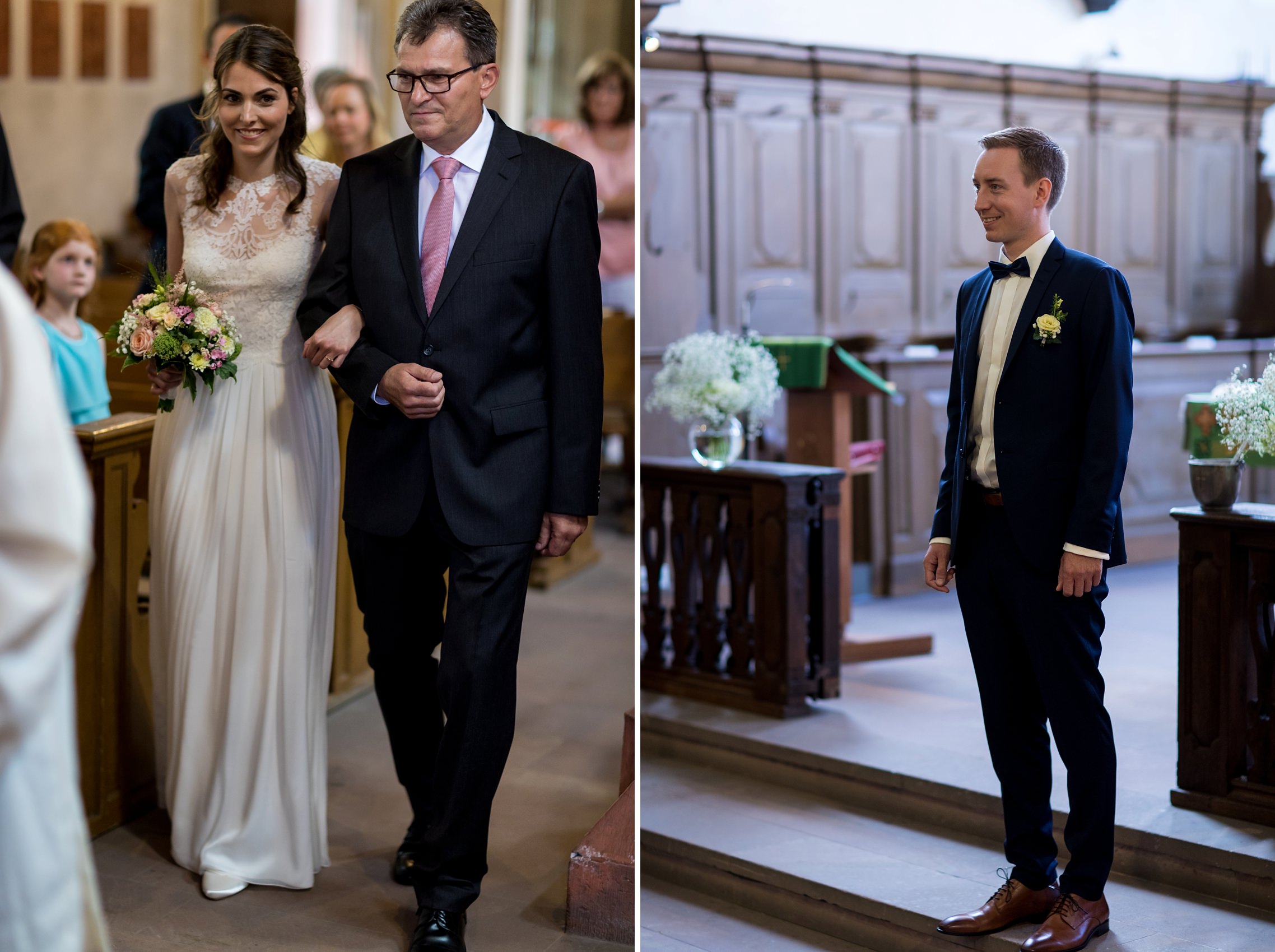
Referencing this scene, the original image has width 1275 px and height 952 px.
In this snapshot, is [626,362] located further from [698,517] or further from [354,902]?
[354,902]

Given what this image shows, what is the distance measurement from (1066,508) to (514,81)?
9027 millimetres

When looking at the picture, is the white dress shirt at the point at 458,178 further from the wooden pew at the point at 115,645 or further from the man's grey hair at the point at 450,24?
the wooden pew at the point at 115,645

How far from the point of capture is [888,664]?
546cm

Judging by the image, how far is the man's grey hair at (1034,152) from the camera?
2.96 m

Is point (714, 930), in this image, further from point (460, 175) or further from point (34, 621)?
point (34, 621)

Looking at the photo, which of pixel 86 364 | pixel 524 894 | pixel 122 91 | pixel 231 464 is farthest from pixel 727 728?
pixel 122 91

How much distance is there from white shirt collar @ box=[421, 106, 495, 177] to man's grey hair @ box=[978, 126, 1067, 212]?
1073 millimetres

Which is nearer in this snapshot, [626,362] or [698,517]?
[698,517]

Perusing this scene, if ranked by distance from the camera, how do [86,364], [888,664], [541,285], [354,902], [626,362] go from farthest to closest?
[626,362]
[888,664]
[86,364]
[354,902]
[541,285]

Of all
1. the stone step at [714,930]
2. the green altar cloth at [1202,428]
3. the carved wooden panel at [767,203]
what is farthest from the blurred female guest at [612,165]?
the stone step at [714,930]

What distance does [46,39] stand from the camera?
805cm

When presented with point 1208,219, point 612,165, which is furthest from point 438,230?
point 1208,219

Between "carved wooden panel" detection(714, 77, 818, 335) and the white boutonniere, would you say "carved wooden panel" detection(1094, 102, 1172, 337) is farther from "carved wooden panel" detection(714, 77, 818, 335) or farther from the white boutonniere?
the white boutonniere

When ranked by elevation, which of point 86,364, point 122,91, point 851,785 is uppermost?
point 122,91
